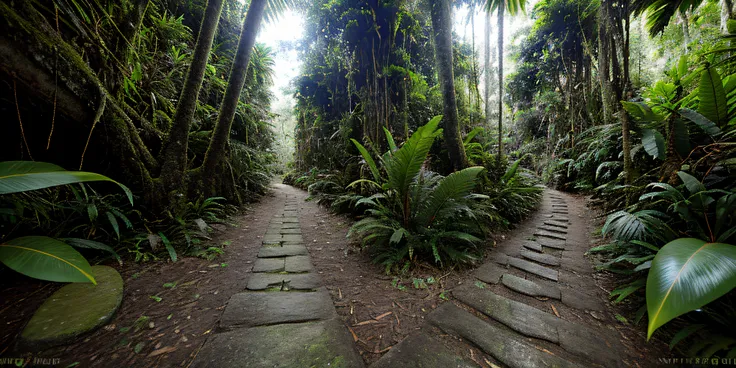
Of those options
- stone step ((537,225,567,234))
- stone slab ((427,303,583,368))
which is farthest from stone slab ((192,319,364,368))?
stone step ((537,225,567,234))

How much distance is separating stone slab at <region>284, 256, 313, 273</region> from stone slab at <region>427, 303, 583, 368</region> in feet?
3.85

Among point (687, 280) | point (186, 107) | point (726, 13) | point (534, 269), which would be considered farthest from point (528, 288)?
point (726, 13)

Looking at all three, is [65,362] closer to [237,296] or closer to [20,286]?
[237,296]

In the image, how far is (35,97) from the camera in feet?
6.29

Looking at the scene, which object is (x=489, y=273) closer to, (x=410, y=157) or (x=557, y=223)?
(x=410, y=157)

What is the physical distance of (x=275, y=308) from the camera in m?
1.47

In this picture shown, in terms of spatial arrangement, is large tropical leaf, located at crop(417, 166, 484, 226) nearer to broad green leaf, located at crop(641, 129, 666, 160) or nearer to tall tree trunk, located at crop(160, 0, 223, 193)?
broad green leaf, located at crop(641, 129, 666, 160)

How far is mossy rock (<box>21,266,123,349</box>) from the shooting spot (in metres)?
1.12

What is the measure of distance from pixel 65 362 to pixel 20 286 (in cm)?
122

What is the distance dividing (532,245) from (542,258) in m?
0.37

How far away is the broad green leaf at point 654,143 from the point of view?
2220 mm

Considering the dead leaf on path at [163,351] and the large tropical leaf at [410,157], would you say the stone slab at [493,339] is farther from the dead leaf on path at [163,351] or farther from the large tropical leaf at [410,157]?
the dead leaf on path at [163,351]

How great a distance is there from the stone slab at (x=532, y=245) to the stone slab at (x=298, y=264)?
2472 millimetres

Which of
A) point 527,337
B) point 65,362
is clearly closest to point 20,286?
point 65,362
